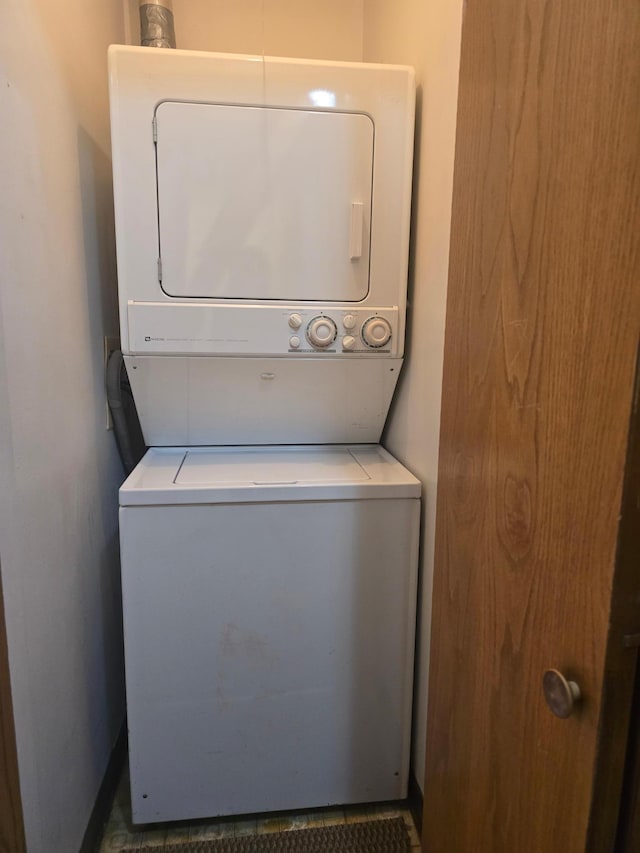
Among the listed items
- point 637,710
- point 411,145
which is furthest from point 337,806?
point 411,145

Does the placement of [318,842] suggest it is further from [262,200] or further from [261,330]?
[262,200]

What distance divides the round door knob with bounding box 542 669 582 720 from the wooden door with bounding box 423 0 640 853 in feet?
0.04

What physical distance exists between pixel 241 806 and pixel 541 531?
1.36 metres

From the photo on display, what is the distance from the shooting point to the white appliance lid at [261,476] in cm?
135

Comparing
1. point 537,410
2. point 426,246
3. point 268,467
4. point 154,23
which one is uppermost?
point 154,23

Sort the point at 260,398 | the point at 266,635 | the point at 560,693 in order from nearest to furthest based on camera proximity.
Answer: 1. the point at 560,693
2. the point at 266,635
3. the point at 260,398

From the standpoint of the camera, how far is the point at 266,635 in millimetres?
1426

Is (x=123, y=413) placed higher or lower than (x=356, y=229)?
lower

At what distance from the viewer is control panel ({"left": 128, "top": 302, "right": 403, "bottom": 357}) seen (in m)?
1.46

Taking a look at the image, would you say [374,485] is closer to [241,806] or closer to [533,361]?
[533,361]

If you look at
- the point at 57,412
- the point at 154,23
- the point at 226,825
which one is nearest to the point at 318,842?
the point at 226,825

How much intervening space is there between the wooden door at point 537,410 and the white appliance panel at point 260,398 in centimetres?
71

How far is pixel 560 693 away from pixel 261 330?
3.78 ft

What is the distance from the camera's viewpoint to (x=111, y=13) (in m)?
1.73
